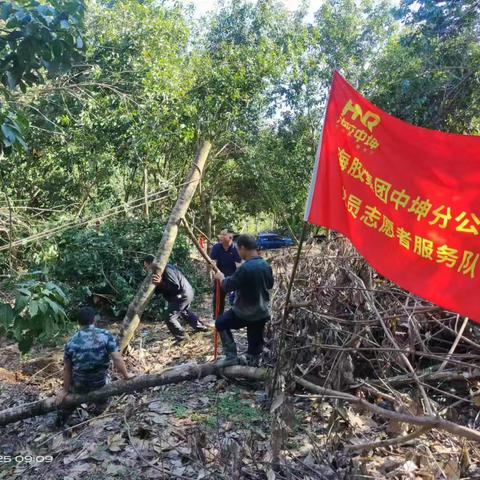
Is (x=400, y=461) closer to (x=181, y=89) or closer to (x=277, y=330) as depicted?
(x=277, y=330)

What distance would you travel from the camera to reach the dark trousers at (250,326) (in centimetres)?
514

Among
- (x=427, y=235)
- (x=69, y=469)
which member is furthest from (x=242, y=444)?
(x=427, y=235)

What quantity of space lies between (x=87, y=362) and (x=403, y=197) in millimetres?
3598

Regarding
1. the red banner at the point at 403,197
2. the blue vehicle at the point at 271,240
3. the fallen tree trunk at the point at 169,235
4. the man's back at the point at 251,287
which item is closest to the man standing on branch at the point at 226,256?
the fallen tree trunk at the point at 169,235

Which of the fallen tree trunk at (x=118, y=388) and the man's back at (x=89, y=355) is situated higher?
the man's back at (x=89, y=355)

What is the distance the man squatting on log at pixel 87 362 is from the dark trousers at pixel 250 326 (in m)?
1.11

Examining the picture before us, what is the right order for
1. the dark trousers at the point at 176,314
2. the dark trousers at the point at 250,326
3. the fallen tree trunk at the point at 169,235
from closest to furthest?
the dark trousers at the point at 250,326 → the fallen tree trunk at the point at 169,235 → the dark trousers at the point at 176,314

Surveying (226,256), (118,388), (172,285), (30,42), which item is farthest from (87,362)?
(30,42)

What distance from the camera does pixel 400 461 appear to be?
3.38 meters

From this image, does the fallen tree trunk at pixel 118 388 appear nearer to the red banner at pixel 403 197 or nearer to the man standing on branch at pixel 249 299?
the man standing on branch at pixel 249 299

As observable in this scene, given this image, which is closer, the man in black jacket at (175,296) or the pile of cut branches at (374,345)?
the pile of cut branches at (374,345)

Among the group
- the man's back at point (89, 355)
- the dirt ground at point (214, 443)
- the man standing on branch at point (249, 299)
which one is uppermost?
the man standing on branch at point (249, 299)

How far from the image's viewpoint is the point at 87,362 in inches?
194

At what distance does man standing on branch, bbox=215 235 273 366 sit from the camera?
16.1ft
